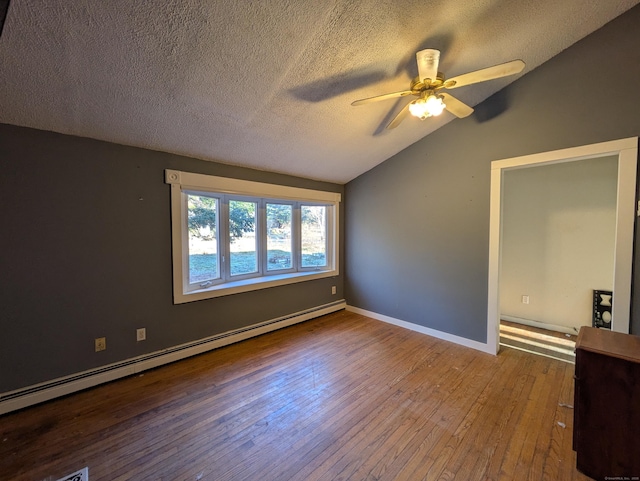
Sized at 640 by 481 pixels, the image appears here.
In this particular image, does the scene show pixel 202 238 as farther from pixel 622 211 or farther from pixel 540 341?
pixel 540 341

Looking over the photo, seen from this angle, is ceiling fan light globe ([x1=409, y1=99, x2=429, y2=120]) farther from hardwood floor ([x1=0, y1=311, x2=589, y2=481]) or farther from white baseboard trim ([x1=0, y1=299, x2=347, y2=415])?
white baseboard trim ([x1=0, y1=299, x2=347, y2=415])

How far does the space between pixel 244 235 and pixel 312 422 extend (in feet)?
7.47

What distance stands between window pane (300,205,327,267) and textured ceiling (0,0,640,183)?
5.16ft

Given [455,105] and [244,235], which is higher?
[455,105]

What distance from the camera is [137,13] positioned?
Result: 136cm

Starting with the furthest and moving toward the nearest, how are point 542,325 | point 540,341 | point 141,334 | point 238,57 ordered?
1. point 542,325
2. point 540,341
3. point 141,334
4. point 238,57

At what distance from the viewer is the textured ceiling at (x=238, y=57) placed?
1.42 m

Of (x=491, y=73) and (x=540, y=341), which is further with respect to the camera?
(x=540, y=341)

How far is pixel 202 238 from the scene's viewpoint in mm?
2988

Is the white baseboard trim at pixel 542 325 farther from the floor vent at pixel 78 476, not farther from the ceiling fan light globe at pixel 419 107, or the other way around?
the floor vent at pixel 78 476

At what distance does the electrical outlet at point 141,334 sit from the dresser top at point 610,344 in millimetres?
3255

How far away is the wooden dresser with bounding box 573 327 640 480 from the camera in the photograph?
4.24 ft

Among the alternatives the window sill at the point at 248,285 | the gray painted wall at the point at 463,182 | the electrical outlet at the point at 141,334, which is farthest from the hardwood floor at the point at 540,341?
the electrical outlet at the point at 141,334

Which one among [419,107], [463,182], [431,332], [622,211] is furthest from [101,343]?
[622,211]
